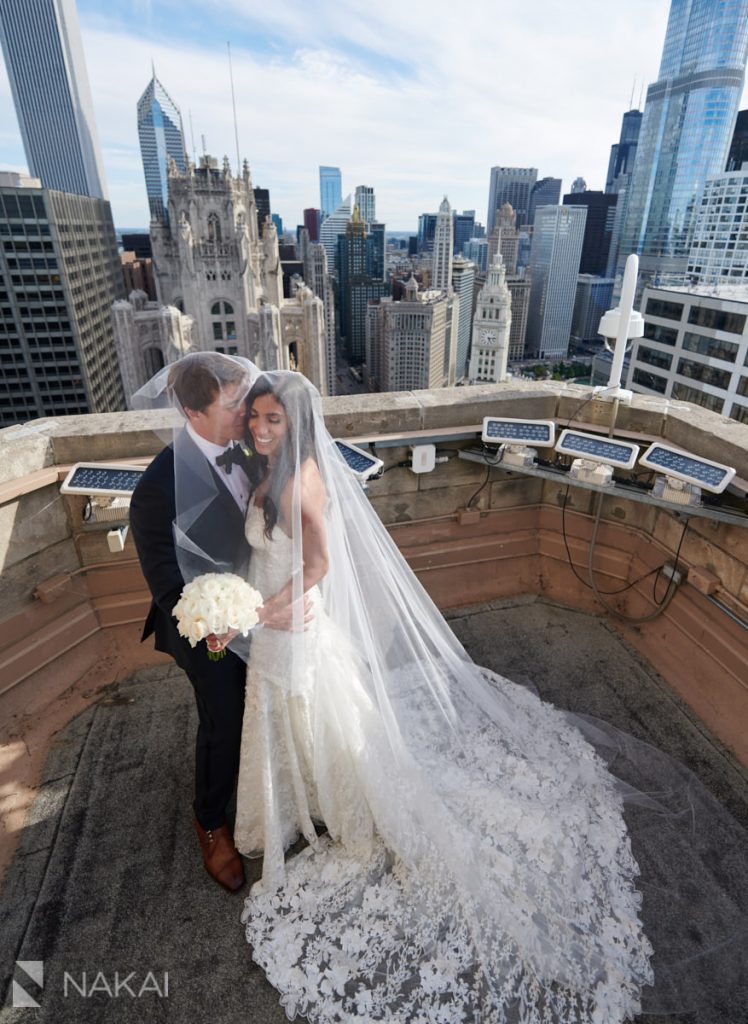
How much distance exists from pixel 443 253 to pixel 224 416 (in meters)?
125

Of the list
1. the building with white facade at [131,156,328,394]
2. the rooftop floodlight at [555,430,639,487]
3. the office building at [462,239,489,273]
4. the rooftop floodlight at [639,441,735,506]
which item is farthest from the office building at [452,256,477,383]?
the rooftop floodlight at [639,441,735,506]

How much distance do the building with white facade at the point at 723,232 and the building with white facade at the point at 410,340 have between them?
114ft

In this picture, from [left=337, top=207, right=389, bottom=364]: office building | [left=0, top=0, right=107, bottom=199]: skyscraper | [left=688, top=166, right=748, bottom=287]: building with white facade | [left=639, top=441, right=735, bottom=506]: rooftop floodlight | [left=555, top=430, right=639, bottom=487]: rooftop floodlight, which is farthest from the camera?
[left=0, top=0, right=107, bottom=199]: skyscraper

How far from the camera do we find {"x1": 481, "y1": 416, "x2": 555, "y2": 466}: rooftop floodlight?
158 inches

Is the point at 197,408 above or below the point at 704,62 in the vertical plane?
below

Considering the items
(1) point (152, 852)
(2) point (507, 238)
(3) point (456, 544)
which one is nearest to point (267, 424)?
(1) point (152, 852)

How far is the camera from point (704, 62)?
4031 inches

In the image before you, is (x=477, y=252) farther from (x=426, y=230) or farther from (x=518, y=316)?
(x=518, y=316)

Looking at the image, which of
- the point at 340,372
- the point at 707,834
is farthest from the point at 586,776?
the point at 340,372

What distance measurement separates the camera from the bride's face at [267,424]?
6.99ft

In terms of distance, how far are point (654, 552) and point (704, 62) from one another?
139 metres

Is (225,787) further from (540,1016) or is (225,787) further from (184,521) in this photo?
(540,1016)

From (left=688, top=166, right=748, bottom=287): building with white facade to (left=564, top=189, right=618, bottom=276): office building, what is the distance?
238ft

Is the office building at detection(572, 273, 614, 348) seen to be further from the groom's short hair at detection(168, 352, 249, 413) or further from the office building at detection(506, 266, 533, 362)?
the groom's short hair at detection(168, 352, 249, 413)
